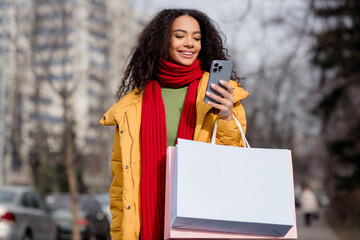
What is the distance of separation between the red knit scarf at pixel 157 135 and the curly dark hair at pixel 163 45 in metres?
0.10

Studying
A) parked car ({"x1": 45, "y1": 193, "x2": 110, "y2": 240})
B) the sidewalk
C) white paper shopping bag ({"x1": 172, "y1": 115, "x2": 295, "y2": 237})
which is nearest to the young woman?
white paper shopping bag ({"x1": 172, "y1": 115, "x2": 295, "y2": 237})

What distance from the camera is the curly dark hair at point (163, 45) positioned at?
3104 millimetres

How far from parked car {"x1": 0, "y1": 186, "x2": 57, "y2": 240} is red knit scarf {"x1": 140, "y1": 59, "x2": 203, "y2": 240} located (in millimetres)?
7570

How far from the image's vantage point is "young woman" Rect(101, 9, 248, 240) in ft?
8.95

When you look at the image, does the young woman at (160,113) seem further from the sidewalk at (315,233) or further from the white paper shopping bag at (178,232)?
the sidewalk at (315,233)

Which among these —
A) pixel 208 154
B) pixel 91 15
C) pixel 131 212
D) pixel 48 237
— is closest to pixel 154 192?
pixel 131 212

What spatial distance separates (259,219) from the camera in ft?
7.95

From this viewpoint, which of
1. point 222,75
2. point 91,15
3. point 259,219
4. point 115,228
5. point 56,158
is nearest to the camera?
point 259,219

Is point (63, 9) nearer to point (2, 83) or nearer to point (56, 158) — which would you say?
point (56, 158)

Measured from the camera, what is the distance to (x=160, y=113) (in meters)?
2.88

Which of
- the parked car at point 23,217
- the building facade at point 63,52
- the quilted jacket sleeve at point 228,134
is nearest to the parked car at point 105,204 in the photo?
the building facade at point 63,52

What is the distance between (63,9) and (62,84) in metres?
1.57

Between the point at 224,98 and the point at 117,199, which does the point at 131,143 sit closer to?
the point at 117,199

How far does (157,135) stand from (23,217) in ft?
27.1
